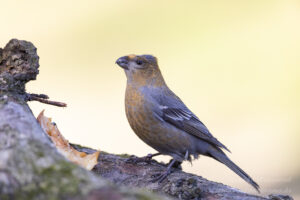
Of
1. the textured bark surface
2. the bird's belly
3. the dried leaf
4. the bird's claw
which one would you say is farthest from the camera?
the bird's belly

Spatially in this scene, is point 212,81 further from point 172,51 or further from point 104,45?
point 104,45

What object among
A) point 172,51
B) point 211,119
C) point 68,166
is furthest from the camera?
point 172,51

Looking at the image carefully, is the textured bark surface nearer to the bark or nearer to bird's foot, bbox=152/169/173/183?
the bark

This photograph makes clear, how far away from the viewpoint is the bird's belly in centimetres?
501

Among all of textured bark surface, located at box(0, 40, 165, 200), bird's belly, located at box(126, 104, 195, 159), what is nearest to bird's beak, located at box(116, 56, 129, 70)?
bird's belly, located at box(126, 104, 195, 159)

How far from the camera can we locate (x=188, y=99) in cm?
1050

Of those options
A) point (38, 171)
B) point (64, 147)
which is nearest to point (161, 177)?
point (64, 147)

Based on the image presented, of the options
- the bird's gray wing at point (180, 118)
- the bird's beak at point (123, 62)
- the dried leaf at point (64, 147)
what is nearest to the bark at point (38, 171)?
the dried leaf at point (64, 147)

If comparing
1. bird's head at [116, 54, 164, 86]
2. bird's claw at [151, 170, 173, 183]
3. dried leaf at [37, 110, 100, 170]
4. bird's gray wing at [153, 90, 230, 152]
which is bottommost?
bird's claw at [151, 170, 173, 183]

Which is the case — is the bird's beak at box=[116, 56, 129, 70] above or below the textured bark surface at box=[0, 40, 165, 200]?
above

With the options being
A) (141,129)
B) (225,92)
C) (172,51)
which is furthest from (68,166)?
(172,51)

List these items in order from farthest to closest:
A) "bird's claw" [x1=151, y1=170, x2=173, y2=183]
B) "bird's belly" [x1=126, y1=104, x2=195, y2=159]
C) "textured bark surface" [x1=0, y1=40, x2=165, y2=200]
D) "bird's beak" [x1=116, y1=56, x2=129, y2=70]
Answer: "bird's beak" [x1=116, y1=56, x2=129, y2=70], "bird's belly" [x1=126, y1=104, x2=195, y2=159], "bird's claw" [x1=151, y1=170, x2=173, y2=183], "textured bark surface" [x1=0, y1=40, x2=165, y2=200]

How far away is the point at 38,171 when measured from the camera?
2.35 meters

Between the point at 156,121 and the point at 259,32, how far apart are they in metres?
8.20
